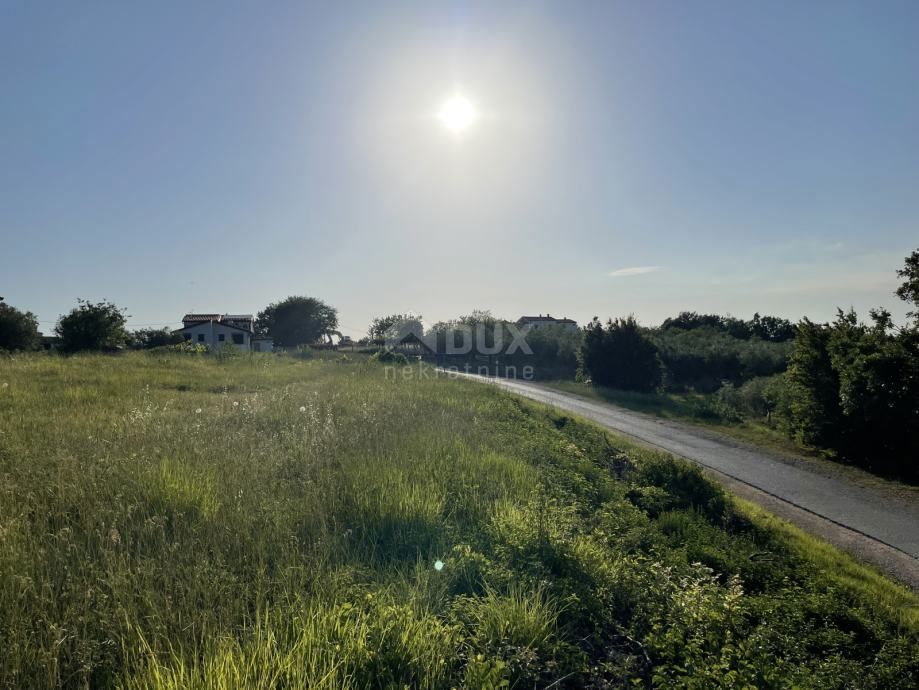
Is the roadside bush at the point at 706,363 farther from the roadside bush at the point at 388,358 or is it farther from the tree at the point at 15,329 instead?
the tree at the point at 15,329

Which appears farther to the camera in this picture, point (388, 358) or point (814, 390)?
point (388, 358)

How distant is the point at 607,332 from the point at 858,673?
25.4m

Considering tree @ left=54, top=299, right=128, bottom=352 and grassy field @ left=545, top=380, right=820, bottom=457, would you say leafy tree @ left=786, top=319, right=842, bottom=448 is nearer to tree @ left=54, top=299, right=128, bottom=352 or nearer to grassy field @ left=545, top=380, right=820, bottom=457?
grassy field @ left=545, top=380, right=820, bottom=457

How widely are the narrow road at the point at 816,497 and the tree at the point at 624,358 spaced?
12.1 meters

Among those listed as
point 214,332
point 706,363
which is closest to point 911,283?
point 706,363

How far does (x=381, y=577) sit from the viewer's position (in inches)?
126

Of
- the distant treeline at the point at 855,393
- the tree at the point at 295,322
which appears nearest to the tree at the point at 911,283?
the distant treeline at the point at 855,393

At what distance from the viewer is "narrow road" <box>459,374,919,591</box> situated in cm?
622

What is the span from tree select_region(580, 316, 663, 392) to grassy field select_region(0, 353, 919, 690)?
Answer: 66.4 feet

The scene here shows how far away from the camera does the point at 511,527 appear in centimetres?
408

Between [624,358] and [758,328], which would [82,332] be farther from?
[758,328]

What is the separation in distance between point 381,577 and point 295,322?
3113 inches

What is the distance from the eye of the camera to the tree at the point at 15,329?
34066 mm

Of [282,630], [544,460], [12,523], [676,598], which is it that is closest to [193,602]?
[282,630]
